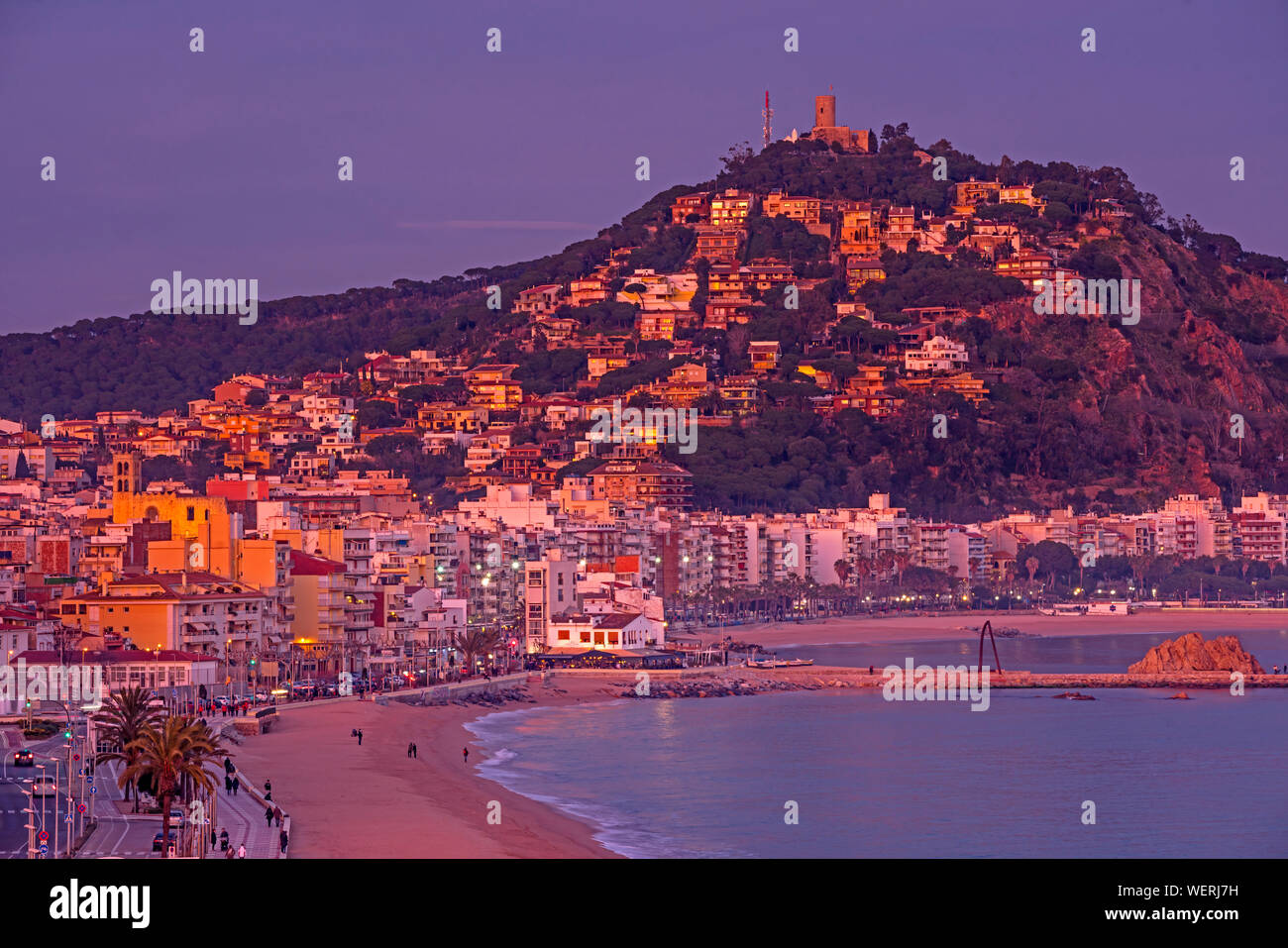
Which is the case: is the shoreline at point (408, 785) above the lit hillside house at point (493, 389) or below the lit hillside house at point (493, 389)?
below

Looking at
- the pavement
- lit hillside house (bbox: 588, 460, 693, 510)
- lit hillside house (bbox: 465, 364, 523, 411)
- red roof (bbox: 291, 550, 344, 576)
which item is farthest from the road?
lit hillside house (bbox: 465, 364, 523, 411)

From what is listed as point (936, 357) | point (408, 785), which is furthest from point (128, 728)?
point (936, 357)

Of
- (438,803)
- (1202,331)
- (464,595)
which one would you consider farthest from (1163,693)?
(1202,331)

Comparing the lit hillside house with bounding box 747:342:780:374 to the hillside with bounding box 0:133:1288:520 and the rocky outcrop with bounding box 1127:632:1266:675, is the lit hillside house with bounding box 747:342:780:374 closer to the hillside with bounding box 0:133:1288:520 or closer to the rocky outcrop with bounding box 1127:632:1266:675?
the hillside with bounding box 0:133:1288:520

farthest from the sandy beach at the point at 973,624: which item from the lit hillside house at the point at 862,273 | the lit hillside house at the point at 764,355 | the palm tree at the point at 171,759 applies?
the lit hillside house at the point at 862,273

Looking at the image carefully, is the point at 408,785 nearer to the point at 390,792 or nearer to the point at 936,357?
the point at 390,792

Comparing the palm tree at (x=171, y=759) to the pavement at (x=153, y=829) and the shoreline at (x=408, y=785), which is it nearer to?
the pavement at (x=153, y=829)
